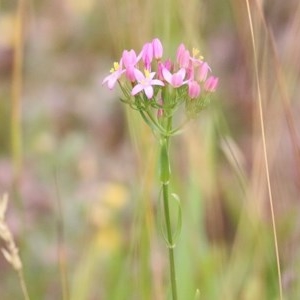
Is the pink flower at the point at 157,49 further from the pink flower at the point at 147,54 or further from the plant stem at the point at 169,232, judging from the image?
the plant stem at the point at 169,232

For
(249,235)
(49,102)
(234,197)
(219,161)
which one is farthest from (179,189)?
(49,102)

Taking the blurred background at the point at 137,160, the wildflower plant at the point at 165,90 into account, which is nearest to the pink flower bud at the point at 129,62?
the wildflower plant at the point at 165,90

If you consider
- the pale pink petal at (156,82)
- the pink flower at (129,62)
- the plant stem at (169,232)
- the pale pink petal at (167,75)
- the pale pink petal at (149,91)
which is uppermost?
the pink flower at (129,62)

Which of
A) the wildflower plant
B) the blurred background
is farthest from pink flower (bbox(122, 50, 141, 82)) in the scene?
the blurred background

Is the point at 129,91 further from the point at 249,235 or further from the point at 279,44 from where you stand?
the point at 279,44

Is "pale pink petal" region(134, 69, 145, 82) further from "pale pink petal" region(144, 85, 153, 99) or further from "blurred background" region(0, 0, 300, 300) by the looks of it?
"blurred background" region(0, 0, 300, 300)

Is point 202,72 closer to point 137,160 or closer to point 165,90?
point 165,90

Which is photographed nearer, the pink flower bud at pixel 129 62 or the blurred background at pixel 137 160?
the pink flower bud at pixel 129 62

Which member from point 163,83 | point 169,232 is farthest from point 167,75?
point 169,232
